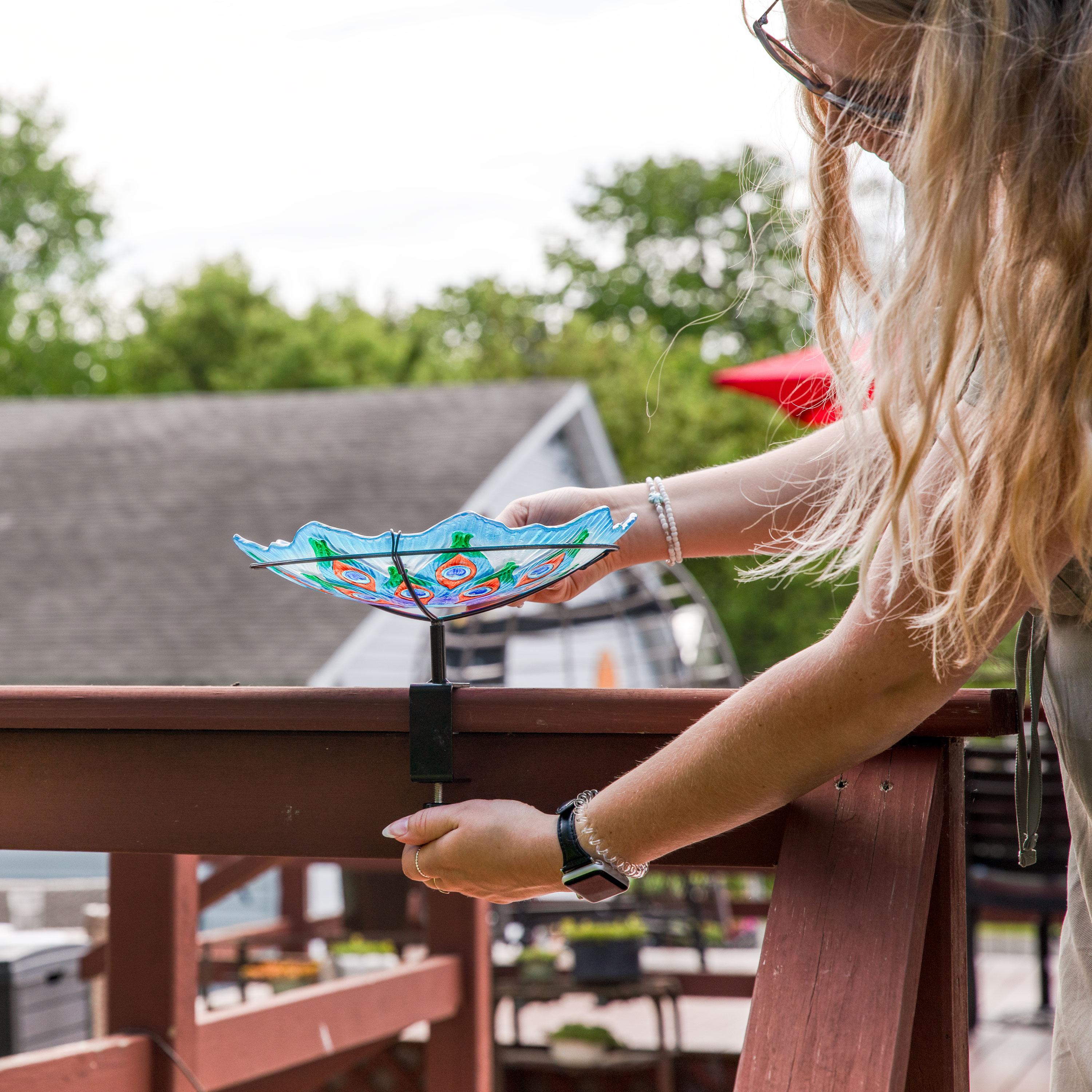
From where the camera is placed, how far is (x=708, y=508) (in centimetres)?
118

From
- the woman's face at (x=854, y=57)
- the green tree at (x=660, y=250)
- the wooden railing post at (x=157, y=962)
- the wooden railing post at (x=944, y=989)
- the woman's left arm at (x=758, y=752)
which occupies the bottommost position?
the wooden railing post at (x=157, y=962)

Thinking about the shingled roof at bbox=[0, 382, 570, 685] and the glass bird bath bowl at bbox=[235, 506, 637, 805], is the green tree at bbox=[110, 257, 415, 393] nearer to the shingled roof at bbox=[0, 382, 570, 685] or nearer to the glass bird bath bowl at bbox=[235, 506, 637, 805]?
the shingled roof at bbox=[0, 382, 570, 685]

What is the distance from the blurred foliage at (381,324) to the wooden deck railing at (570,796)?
21.2 m

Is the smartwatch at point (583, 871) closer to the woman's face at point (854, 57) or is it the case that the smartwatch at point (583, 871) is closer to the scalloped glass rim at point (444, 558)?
the scalloped glass rim at point (444, 558)

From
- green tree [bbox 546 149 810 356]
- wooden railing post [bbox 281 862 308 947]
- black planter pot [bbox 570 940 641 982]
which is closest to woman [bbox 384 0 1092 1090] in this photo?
black planter pot [bbox 570 940 641 982]

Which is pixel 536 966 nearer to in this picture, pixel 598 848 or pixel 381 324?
pixel 598 848

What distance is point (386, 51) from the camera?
3453cm

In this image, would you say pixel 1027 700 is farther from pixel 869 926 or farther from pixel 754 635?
pixel 754 635

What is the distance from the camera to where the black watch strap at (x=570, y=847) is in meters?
0.93

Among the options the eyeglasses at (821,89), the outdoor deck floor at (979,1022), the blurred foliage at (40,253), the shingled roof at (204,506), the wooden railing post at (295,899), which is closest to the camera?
the eyeglasses at (821,89)

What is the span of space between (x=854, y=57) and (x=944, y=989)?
2.20 ft

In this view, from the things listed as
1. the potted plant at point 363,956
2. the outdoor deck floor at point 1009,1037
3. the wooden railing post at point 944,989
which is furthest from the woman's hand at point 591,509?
the potted plant at point 363,956

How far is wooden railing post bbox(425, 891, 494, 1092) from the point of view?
281 centimetres

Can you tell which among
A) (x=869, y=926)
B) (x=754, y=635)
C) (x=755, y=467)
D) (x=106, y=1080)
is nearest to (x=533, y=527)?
(x=755, y=467)
